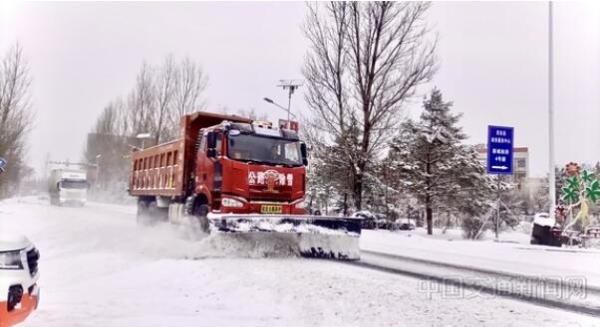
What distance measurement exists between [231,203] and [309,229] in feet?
5.43

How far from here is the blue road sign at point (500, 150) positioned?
52.9 feet

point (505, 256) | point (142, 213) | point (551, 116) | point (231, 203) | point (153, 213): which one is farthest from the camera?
point (142, 213)

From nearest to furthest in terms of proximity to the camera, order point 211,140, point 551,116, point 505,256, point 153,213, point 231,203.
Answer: point 231,203
point 211,140
point 505,256
point 153,213
point 551,116

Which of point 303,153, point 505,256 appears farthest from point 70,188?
point 505,256

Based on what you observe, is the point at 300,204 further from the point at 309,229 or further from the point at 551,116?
the point at 551,116

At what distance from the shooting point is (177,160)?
41.5ft

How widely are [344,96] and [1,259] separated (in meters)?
19.3

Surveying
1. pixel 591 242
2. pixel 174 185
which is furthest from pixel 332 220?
pixel 591 242

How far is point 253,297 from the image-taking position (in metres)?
5.86

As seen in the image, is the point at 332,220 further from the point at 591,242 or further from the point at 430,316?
the point at 591,242

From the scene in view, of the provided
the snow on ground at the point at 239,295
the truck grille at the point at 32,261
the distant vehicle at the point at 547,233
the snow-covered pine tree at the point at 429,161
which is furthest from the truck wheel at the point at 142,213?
the snow-covered pine tree at the point at 429,161

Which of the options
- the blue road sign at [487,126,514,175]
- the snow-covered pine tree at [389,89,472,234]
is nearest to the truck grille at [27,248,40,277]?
the blue road sign at [487,126,514,175]

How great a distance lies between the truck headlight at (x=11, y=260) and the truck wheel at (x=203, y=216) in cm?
637

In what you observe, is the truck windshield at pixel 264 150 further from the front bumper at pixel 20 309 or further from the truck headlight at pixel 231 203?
the front bumper at pixel 20 309
